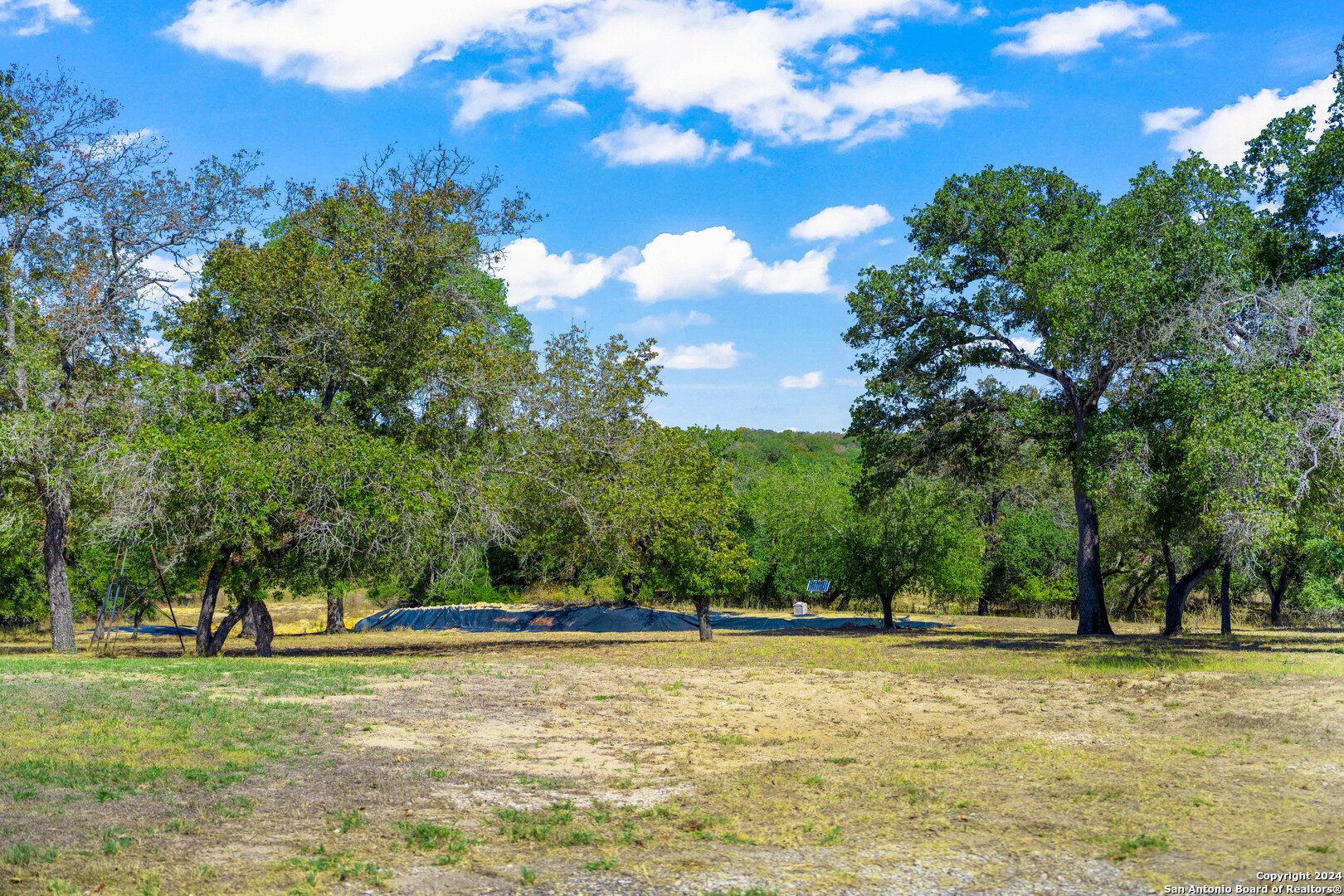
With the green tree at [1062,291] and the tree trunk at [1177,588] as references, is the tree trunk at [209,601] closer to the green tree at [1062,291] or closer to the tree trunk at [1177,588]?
the green tree at [1062,291]

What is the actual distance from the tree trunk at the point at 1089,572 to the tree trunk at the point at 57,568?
23070 millimetres

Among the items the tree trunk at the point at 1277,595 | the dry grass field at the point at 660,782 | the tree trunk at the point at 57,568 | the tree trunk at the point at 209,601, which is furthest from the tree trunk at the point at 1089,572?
the tree trunk at the point at 57,568

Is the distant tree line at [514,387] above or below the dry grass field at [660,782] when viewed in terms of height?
above

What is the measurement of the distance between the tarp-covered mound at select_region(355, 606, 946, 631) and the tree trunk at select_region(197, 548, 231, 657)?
1480cm

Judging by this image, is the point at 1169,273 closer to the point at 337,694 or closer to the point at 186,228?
the point at 337,694

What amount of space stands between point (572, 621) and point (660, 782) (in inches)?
1008

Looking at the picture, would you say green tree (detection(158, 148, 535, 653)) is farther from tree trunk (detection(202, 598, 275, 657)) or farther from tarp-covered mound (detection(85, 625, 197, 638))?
tarp-covered mound (detection(85, 625, 197, 638))

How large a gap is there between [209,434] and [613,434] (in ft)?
27.2

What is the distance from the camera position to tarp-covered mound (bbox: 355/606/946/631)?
32.4m

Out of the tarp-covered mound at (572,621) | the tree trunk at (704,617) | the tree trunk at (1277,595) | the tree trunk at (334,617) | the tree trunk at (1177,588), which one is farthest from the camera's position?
the tree trunk at (1277,595)

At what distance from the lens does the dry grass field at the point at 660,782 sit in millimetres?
5273

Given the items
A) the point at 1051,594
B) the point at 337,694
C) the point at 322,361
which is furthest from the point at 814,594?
the point at 337,694

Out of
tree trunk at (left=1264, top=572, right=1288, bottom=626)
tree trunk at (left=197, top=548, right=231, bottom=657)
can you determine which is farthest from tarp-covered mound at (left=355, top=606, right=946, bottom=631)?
tree trunk at (left=197, top=548, right=231, bottom=657)

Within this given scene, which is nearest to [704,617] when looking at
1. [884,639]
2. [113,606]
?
[884,639]
